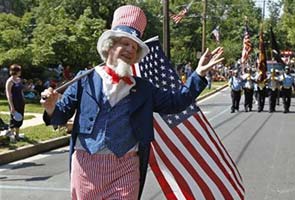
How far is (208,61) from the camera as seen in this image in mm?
4266

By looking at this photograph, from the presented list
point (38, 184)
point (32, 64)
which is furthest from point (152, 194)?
point (32, 64)

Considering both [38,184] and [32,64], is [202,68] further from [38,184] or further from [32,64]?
[32,64]

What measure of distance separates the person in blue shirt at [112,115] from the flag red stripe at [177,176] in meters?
0.94

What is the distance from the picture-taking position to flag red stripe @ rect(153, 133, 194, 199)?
16.2ft

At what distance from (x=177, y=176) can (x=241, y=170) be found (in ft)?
16.4

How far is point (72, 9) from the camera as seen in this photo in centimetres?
4084

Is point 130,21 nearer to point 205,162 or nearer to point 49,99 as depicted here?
point 49,99

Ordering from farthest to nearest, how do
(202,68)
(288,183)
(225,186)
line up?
(288,183) < (225,186) < (202,68)

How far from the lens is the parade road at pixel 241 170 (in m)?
8.06

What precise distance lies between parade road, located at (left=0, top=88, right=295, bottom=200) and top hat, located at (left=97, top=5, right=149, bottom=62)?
4.00 metres

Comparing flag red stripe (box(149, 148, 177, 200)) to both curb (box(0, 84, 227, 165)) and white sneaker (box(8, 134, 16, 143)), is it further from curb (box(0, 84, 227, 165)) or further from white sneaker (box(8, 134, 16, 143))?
white sneaker (box(8, 134, 16, 143))

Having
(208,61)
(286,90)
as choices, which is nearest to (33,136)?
(208,61)

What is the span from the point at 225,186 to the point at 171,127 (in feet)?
2.10

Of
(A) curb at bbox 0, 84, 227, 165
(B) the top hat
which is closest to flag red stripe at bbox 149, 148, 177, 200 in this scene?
(B) the top hat
